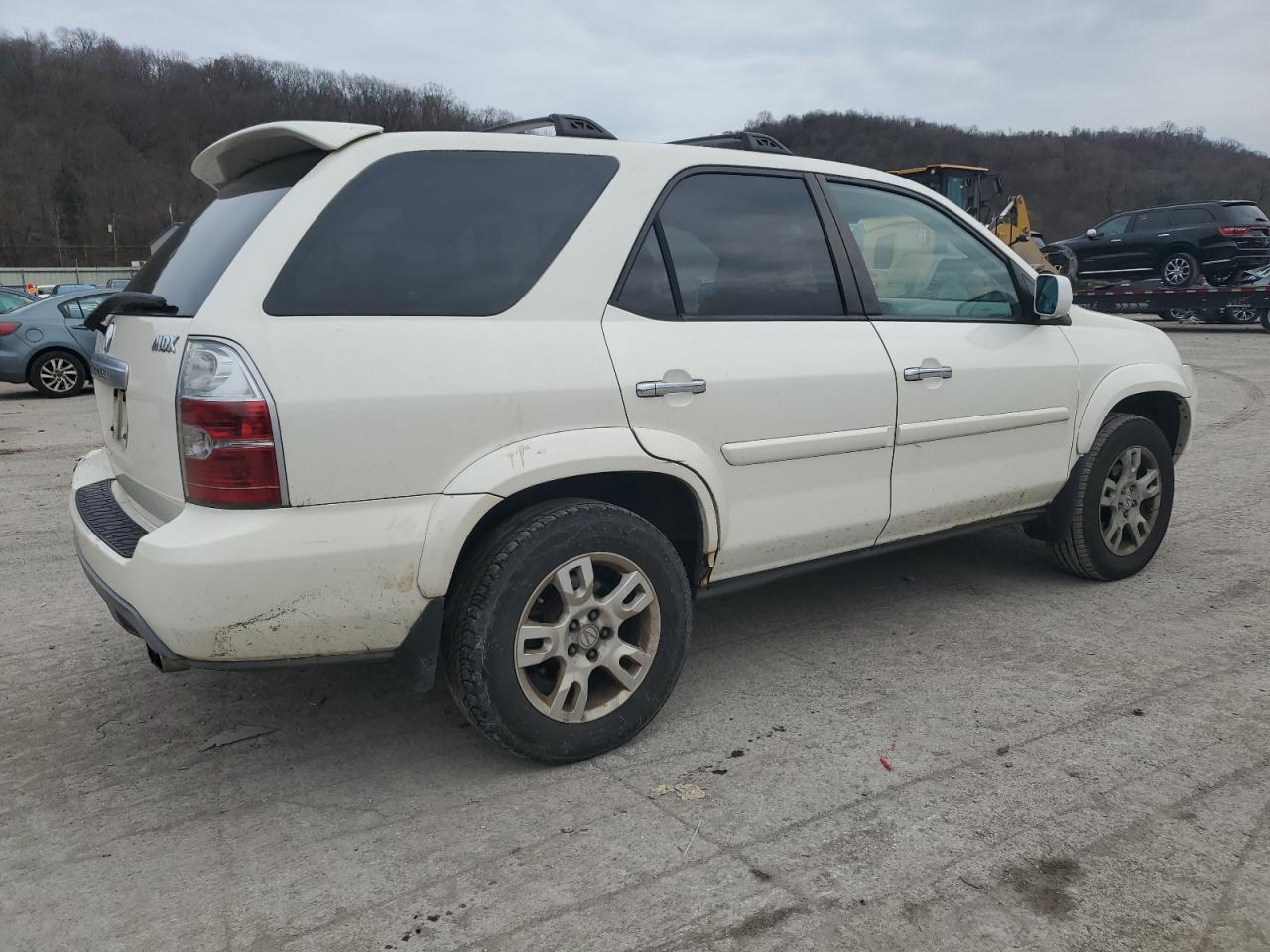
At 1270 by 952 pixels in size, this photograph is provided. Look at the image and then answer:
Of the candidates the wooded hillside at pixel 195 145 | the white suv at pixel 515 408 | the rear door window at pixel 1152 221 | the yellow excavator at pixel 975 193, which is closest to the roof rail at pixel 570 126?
the white suv at pixel 515 408

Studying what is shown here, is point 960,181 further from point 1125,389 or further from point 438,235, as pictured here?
point 438,235

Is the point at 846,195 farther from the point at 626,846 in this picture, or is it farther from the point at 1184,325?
the point at 1184,325

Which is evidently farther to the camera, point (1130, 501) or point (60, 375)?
point (60, 375)

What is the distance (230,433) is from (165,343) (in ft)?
1.29

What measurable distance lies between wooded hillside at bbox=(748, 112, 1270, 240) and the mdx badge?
56953 mm

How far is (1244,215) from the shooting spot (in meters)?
18.0

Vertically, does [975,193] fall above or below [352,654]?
above

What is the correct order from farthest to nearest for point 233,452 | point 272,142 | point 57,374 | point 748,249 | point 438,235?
point 57,374 → point 748,249 → point 272,142 → point 438,235 → point 233,452

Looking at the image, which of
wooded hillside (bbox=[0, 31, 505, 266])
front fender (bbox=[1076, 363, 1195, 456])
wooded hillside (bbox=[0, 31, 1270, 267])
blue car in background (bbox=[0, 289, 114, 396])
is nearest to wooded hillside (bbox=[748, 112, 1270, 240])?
wooded hillside (bbox=[0, 31, 1270, 267])

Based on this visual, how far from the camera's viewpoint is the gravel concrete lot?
7.29 ft

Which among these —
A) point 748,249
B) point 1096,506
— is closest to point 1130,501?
point 1096,506

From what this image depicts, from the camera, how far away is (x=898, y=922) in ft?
7.19

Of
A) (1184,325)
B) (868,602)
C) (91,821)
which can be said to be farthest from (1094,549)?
(1184,325)

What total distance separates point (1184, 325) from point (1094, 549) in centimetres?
2037
